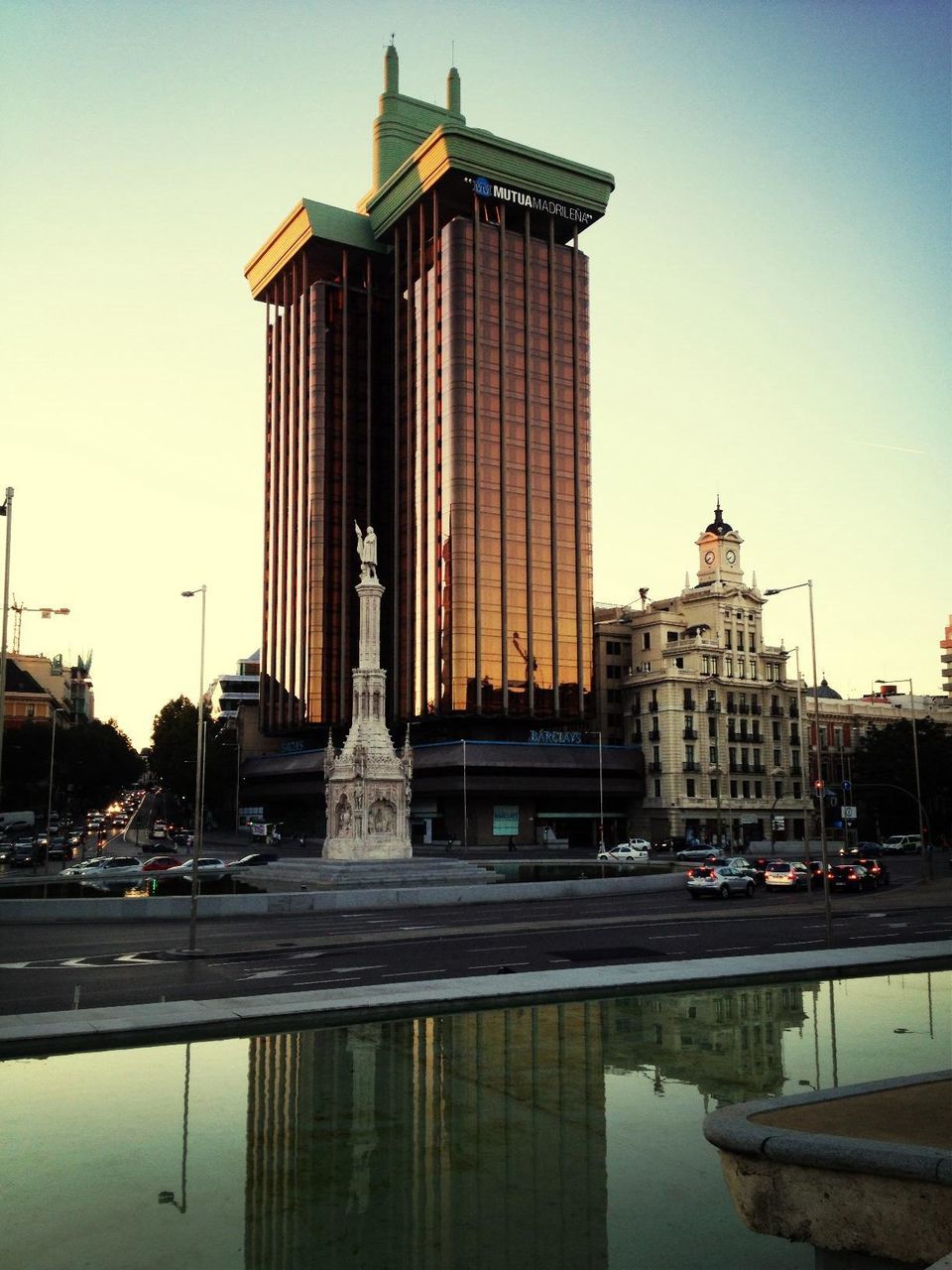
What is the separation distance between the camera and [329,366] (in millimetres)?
136750

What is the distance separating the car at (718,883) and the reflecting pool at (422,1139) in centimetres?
2836

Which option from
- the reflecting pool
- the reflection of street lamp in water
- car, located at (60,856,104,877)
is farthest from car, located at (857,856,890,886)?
the reflection of street lamp in water

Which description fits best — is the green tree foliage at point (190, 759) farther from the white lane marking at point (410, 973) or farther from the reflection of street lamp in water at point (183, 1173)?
the reflection of street lamp in water at point (183, 1173)

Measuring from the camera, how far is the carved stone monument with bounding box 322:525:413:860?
57.1 metres

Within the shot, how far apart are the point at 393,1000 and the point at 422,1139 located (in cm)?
820

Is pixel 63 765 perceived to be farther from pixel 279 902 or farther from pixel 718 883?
pixel 718 883

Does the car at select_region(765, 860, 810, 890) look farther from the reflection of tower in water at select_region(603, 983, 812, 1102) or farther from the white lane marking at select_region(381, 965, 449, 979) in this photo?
the white lane marking at select_region(381, 965, 449, 979)

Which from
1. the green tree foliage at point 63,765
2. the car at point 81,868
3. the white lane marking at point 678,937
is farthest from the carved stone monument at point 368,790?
the green tree foliage at point 63,765

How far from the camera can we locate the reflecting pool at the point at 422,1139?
29.7ft

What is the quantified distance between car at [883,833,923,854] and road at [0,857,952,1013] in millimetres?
57849

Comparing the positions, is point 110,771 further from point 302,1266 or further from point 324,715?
point 302,1266

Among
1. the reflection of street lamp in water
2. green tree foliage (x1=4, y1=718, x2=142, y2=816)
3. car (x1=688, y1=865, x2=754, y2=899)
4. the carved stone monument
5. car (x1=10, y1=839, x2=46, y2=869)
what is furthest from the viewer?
green tree foliage (x1=4, y1=718, x2=142, y2=816)

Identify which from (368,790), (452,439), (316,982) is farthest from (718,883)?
(452,439)

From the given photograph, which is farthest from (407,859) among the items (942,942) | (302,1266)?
(302,1266)
